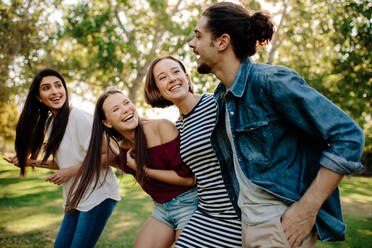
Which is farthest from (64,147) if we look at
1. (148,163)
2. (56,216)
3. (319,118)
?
(56,216)

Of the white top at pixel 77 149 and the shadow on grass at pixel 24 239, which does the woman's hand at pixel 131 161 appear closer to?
the white top at pixel 77 149

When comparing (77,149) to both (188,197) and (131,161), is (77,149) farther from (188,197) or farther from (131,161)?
(188,197)

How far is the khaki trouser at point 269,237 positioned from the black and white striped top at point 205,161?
0.60 meters

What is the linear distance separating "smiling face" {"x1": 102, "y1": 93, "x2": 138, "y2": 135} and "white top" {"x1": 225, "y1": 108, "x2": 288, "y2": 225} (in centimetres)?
143

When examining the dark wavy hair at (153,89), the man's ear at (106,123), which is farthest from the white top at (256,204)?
the man's ear at (106,123)

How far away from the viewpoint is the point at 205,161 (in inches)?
103

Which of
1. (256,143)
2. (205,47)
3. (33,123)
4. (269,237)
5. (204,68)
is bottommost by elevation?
(269,237)

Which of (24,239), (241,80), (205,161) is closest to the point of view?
(241,80)

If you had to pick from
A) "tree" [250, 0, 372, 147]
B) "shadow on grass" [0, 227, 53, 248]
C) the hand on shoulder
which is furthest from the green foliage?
the hand on shoulder

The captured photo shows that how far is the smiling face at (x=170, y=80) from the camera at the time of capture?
280 cm

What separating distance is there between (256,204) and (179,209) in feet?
3.72

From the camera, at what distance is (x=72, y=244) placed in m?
3.10

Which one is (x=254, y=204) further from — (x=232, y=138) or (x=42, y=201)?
(x=42, y=201)

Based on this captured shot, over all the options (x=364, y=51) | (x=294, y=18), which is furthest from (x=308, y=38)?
(x=364, y=51)
